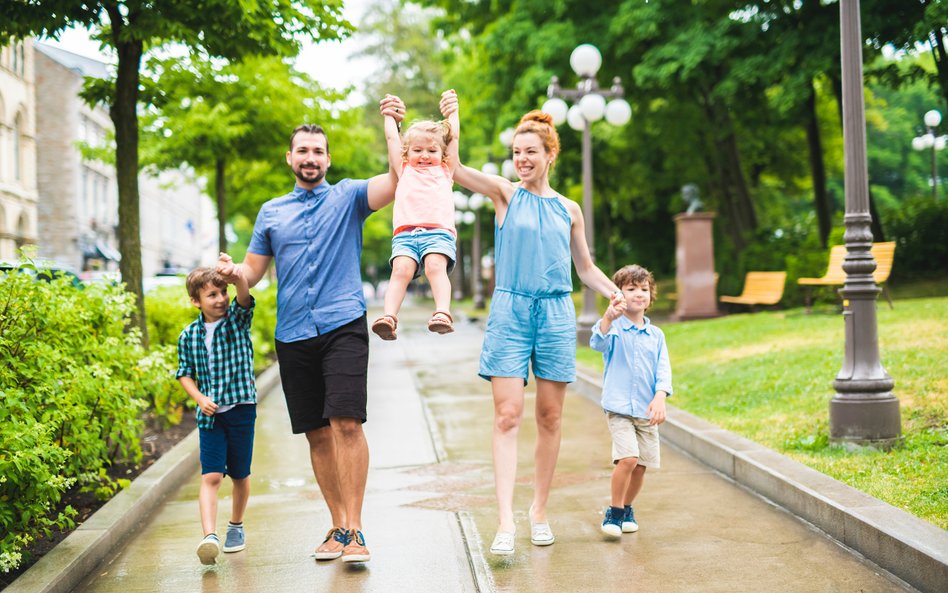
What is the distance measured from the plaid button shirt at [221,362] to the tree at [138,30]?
3.72 m

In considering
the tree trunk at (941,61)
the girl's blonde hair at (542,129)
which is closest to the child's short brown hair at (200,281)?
the girl's blonde hair at (542,129)

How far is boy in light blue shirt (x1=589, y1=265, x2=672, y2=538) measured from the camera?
5.24 meters

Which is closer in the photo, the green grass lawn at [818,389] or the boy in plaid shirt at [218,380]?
the boy in plaid shirt at [218,380]

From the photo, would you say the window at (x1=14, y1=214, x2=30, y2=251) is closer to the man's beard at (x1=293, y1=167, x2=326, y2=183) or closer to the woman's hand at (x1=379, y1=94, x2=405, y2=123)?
the man's beard at (x1=293, y1=167, x2=326, y2=183)

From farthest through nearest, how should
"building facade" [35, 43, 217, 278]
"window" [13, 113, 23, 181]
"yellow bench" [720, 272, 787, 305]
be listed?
"building facade" [35, 43, 217, 278], "window" [13, 113, 23, 181], "yellow bench" [720, 272, 787, 305]

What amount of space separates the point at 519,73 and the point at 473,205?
6063 millimetres

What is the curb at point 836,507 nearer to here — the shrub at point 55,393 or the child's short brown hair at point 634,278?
the child's short brown hair at point 634,278

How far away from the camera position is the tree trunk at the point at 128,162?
8.98 meters

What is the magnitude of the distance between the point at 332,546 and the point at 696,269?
53.2 feet

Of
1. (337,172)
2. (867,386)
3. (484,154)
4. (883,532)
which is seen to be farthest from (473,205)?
(883,532)

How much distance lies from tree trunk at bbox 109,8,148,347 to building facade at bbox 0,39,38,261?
95.4ft

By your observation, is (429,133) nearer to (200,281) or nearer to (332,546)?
(200,281)

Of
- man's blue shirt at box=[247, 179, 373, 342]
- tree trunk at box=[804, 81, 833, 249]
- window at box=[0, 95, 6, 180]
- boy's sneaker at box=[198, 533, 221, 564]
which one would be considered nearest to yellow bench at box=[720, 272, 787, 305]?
tree trunk at box=[804, 81, 833, 249]

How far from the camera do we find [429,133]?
181 inches
